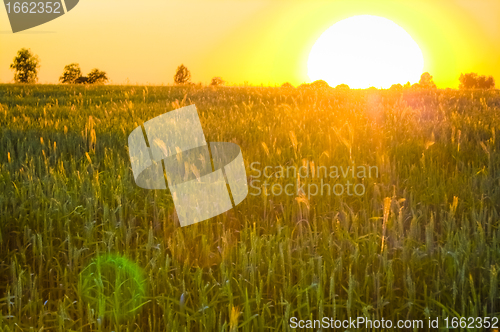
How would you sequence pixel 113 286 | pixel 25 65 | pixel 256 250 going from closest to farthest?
pixel 113 286, pixel 256 250, pixel 25 65

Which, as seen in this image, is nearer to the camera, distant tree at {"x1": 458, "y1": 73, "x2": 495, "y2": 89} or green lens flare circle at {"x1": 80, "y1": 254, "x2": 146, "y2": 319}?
green lens flare circle at {"x1": 80, "y1": 254, "x2": 146, "y2": 319}

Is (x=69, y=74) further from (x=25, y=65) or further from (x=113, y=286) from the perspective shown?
(x=113, y=286)

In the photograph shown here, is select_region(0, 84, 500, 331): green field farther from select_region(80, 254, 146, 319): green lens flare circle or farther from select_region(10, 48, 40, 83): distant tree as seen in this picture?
select_region(10, 48, 40, 83): distant tree

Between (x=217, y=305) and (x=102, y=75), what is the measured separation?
70.4m

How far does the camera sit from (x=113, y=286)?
2.01 meters

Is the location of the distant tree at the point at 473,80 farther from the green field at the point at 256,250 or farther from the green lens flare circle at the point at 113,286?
the green lens flare circle at the point at 113,286

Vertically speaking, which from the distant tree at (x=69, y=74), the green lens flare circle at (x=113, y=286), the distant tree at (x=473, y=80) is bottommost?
the green lens flare circle at (x=113, y=286)

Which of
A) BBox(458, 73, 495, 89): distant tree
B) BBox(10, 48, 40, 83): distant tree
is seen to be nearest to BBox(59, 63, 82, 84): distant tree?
BBox(10, 48, 40, 83): distant tree

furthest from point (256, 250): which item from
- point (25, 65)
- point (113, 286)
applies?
point (25, 65)

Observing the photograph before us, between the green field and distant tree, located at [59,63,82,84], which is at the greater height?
distant tree, located at [59,63,82,84]

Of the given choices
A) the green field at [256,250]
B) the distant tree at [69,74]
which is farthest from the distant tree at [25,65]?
the green field at [256,250]

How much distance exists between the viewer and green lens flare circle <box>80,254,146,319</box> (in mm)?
1852

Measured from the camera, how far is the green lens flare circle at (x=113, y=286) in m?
1.85

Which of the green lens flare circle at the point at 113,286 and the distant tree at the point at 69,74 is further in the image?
the distant tree at the point at 69,74
